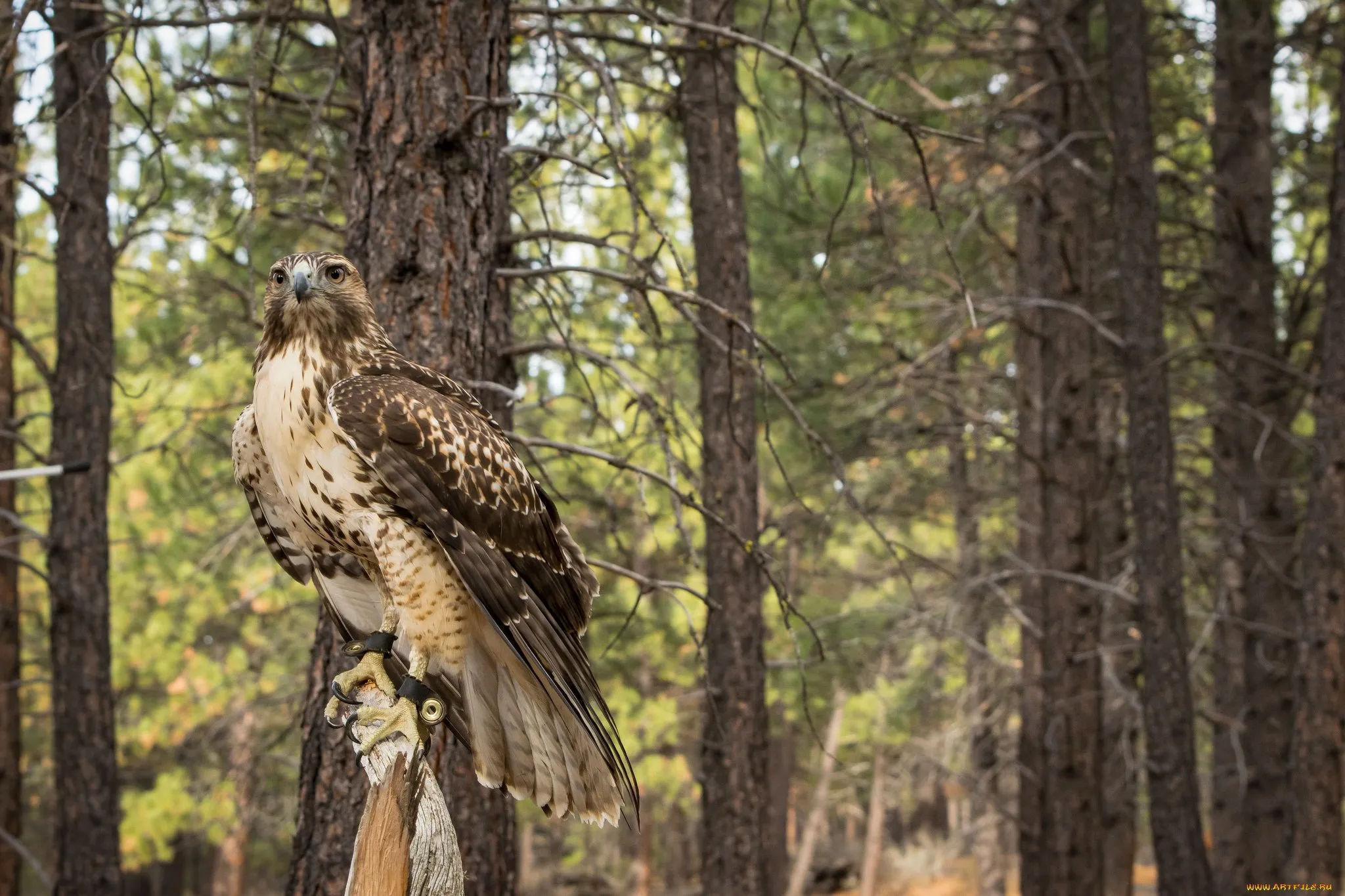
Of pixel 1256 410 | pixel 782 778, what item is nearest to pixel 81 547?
pixel 1256 410

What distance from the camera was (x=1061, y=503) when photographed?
1004 cm

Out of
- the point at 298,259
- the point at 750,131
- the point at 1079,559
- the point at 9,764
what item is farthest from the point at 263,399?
the point at 750,131

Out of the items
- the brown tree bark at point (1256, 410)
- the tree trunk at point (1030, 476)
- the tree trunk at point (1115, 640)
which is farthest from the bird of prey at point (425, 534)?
the tree trunk at point (1115, 640)

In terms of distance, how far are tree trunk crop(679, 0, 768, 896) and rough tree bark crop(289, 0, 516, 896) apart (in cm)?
327

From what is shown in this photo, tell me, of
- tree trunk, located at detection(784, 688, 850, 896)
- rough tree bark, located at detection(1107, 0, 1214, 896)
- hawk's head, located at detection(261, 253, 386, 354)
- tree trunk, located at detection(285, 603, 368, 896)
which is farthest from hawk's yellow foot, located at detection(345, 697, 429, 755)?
tree trunk, located at detection(784, 688, 850, 896)

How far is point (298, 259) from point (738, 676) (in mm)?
5235

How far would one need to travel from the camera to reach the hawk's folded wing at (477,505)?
9.27 feet

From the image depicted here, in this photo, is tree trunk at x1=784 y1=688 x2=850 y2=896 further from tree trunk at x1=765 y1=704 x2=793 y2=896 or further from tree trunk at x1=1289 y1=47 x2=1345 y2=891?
tree trunk at x1=1289 y1=47 x2=1345 y2=891

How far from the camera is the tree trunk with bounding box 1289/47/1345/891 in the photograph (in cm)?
727

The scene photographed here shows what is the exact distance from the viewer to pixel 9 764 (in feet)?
28.9

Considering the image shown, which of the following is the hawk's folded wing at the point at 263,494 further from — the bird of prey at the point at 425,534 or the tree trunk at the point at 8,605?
the tree trunk at the point at 8,605

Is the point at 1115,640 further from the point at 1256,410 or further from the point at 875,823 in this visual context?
the point at 875,823

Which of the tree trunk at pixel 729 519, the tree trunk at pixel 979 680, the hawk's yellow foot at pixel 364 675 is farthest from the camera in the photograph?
the tree trunk at pixel 979 680

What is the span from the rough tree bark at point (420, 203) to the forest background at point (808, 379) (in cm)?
4
